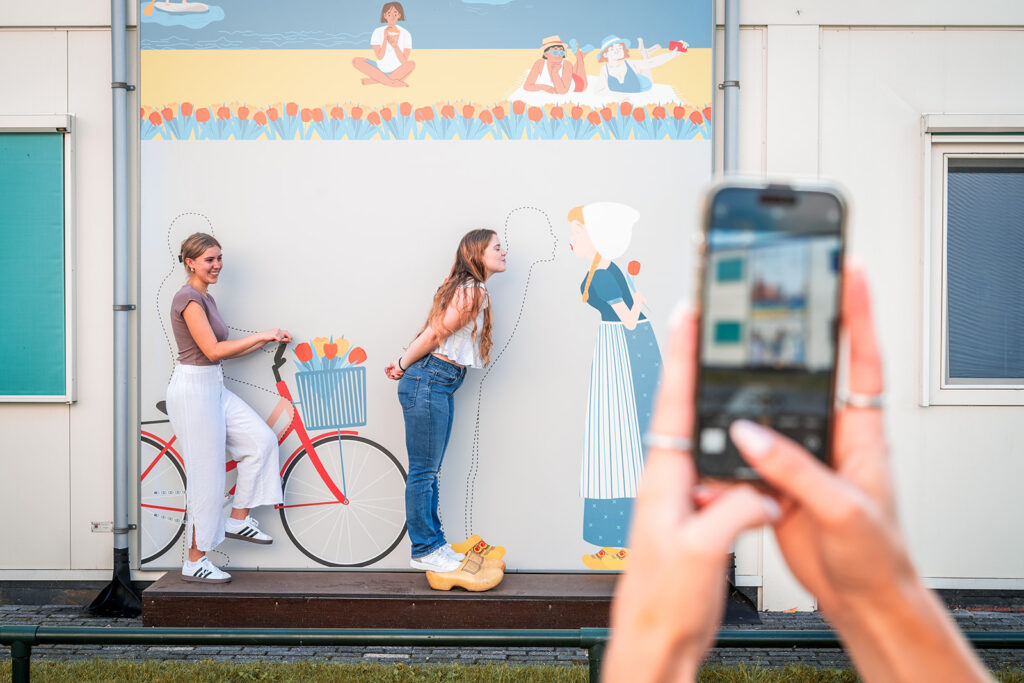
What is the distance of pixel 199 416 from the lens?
4926 millimetres

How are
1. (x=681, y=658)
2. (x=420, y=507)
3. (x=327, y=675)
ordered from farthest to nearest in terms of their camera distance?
(x=420, y=507) → (x=327, y=675) → (x=681, y=658)

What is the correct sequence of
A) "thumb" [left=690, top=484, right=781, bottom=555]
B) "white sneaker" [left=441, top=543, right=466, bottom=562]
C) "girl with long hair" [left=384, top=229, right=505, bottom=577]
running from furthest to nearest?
"white sneaker" [left=441, top=543, right=466, bottom=562], "girl with long hair" [left=384, top=229, right=505, bottom=577], "thumb" [left=690, top=484, right=781, bottom=555]

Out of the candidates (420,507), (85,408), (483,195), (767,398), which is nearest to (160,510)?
(85,408)

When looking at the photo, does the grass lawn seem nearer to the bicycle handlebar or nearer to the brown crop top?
the brown crop top

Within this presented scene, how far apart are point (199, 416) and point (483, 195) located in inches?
92.3


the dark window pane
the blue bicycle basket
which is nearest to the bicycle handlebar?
the blue bicycle basket

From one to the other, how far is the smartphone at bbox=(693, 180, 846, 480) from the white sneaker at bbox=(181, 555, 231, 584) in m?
4.94

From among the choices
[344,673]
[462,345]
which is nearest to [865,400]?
[344,673]

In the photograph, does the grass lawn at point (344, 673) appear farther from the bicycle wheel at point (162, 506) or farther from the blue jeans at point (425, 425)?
the bicycle wheel at point (162, 506)

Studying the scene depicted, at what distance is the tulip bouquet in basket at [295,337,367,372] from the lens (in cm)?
533

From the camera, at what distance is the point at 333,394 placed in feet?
17.6

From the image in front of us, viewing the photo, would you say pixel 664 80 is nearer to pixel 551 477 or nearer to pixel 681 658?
pixel 551 477

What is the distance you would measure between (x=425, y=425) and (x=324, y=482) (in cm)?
105

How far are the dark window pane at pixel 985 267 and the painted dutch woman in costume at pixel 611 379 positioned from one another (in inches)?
88.9
